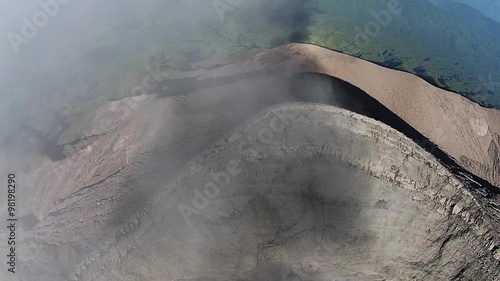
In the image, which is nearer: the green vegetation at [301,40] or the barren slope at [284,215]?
the barren slope at [284,215]

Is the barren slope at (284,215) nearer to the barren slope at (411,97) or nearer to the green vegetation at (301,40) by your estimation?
the barren slope at (411,97)

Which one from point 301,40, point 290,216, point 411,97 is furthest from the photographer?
point 301,40

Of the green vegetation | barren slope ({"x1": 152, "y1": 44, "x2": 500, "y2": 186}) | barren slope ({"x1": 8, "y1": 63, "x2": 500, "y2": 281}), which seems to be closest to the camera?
barren slope ({"x1": 8, "y1": 63, "x2": 500, "y2": 281})

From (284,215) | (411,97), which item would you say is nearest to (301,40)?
(411,97)

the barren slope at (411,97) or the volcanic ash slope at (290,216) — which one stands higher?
the volcanic ash slope at (290,216)

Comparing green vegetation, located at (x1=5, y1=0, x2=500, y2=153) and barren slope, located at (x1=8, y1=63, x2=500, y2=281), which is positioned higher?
barren slope, located at (x1=8, y1=63, x2=500, y2=281)

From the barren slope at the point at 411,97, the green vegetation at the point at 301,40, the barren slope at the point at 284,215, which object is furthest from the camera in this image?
the green vegetation at the point at 301,40

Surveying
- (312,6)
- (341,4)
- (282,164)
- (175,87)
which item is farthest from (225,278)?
(341,4)

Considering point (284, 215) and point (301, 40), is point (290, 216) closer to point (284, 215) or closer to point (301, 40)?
point (284, 215)

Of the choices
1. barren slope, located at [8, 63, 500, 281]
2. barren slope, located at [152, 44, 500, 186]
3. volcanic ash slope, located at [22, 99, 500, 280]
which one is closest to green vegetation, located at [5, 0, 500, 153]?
barren slope, located at [152, 44, 500, 186]

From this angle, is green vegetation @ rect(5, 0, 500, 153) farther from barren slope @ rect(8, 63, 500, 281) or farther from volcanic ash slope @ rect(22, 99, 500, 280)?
volcanic ash slope @ rect(22, 99, 500, 280)

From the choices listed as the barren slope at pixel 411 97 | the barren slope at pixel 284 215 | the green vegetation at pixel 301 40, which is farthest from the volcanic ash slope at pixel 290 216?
the green vegetation at pixel 301 40

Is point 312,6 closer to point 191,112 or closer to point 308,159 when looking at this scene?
point 191,112

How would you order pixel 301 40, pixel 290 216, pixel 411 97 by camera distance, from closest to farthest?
pixel 290 216, pixel 411 97, pixel 301 40
